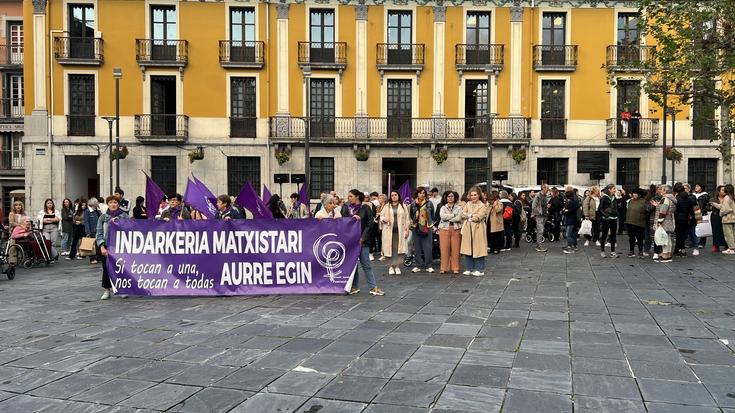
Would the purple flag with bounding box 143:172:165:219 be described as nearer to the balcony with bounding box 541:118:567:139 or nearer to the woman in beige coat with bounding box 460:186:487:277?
the woman in beige coat with bounding box 460:186:487:277

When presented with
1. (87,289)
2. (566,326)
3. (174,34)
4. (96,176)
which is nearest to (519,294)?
(566,326)

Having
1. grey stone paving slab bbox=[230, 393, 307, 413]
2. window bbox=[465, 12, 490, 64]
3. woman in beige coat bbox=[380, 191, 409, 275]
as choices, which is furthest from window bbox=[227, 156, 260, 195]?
grey stone paving slab bbox=[230, 393, 307, 413]

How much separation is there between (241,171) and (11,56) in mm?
17496

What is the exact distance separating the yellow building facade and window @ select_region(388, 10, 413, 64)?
7 centimetres

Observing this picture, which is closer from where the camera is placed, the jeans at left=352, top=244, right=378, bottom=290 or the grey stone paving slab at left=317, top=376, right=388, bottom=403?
the grey stone paving slab at left=317, top=376, right=388, bottom=403

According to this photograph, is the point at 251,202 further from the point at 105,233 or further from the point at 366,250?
the point at 366,250

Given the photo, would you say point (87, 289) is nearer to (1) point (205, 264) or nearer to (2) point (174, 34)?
(1) point (205, 264)

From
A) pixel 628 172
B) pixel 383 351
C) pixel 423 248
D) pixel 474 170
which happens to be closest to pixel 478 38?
pixel 474 170

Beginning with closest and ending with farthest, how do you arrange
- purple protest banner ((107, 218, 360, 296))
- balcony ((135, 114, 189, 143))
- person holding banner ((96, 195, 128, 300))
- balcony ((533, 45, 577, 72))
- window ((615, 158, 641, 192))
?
person holding banner ((96, 195, 128, 300)), purple protest banner ((107, 218, 360, 296)), balcony ((135, 114, 189, 143)), balcony ((533, 45, 577, 72)), window ((615, 158, 641, 192))

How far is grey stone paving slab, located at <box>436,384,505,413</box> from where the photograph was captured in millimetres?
4480

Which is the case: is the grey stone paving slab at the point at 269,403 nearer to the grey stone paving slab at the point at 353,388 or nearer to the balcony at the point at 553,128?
the grey stone paving slab at the point at 353,388

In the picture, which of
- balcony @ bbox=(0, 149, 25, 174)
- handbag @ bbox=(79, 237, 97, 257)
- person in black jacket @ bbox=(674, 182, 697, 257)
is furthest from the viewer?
balcony @ bbox=(0, 149, 25, 174)

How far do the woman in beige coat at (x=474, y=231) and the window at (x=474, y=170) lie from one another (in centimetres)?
1671

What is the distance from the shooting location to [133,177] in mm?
27750
